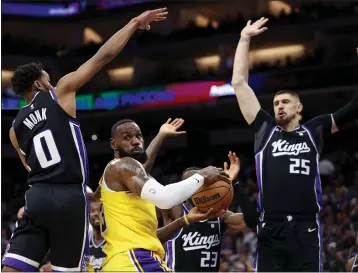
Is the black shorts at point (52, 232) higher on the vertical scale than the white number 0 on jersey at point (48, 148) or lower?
lower

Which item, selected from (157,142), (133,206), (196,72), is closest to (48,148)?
(133,206)

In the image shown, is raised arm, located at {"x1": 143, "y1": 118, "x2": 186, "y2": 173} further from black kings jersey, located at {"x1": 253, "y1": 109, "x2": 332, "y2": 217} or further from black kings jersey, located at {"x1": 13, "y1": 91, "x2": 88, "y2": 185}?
black kings jersey, located at {"x1": 13, "y1": 91, "x2": 88, "y2": 185}

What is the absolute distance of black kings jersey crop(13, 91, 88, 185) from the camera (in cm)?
428

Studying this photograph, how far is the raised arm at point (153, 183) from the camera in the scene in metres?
4.04

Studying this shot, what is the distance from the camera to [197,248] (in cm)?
596

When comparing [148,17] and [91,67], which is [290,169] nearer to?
[148,17]

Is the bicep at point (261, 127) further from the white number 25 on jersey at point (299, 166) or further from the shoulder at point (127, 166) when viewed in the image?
the shoulder at point (127, 166)

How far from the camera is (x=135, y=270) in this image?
4180 mm

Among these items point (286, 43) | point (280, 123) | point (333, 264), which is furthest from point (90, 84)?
point (280, 123)

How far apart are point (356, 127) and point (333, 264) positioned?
711 cm

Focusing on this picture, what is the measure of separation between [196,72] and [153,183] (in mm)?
15726

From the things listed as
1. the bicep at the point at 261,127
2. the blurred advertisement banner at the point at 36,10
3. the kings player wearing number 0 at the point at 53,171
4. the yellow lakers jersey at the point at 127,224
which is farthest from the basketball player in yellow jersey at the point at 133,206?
the blurred advertisement banner at the point at 36,10

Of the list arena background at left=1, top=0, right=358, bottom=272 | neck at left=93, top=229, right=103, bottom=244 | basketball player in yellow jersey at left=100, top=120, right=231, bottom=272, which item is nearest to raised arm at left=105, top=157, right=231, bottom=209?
basketball player in yellow jersey at left=100, top=120, right=231, bottom=272

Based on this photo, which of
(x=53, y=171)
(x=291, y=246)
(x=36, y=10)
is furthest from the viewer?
(x=36, y=10)
